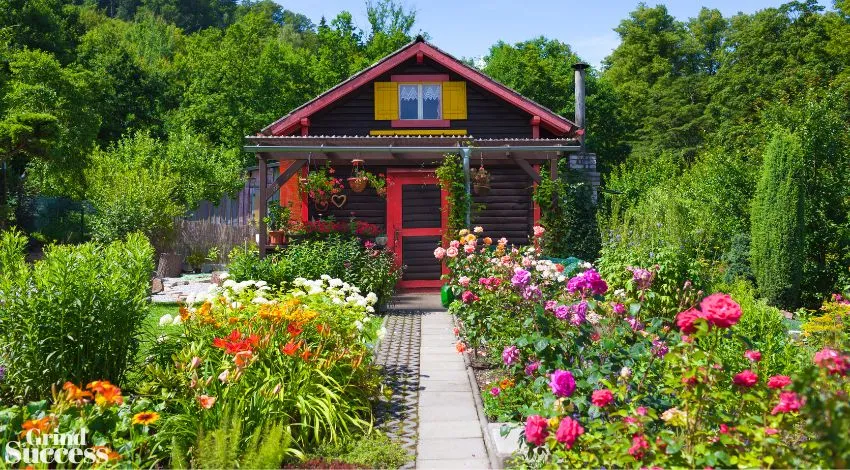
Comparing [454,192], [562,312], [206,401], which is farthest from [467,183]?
[206,401]

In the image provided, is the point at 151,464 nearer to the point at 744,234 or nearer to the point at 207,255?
the point at 744,234

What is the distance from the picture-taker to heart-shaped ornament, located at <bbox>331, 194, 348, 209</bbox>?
539 inches

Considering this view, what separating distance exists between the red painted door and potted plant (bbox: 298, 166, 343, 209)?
52.0 inches

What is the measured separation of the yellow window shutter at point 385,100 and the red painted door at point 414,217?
1482 mm

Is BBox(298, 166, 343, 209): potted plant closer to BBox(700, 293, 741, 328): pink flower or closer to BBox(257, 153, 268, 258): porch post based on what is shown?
BBox(257, 153, 268, 258): porch post

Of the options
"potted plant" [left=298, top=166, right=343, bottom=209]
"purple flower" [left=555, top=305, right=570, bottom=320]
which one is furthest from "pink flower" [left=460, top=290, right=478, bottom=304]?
"potted plant" [left=298, top=166, right=343, bottom=209]

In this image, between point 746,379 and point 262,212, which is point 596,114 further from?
point 746,379

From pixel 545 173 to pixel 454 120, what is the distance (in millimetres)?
2645

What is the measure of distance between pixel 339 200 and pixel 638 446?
11515 millimetres

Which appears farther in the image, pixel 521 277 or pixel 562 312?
pixel 521 277

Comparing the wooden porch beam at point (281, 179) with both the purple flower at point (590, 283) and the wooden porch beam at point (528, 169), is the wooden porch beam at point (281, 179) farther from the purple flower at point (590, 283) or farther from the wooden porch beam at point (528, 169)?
the purple flower at point (590, 283)

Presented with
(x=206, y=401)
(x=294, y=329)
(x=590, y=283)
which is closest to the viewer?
(x=206, y=401)

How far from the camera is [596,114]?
34.2m

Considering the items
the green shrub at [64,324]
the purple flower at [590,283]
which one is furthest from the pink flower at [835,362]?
the green shrub at [64,324]
